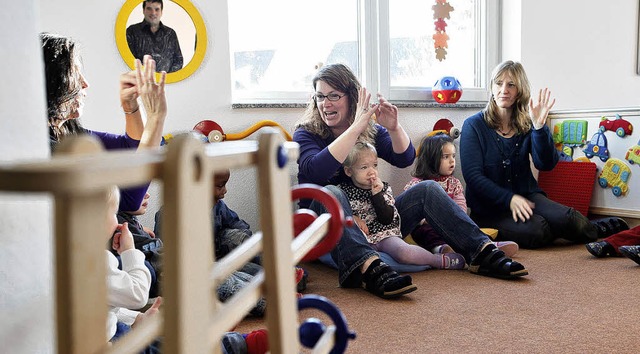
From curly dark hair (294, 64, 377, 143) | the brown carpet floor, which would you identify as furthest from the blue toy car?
curly dark hair (294, 64, 377, 143)

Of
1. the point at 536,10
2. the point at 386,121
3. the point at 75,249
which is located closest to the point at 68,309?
the point at 75,249

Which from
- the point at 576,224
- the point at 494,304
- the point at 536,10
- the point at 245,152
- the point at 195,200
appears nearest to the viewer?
the point at 195,200

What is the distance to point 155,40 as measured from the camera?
2123 mm

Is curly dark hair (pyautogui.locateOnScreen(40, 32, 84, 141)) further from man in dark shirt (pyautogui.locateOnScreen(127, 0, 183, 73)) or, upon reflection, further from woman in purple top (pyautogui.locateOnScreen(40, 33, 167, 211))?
man in dark shirt (pyautogui.locateOnScreen(127, 0, 183, 73))

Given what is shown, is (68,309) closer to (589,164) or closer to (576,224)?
(576,224)

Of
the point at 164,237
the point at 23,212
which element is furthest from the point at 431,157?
the point at 164,237

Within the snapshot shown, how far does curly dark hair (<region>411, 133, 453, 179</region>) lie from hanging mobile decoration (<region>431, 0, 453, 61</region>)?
617mm

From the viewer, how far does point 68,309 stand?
33cm

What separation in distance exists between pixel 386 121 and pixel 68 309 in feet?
6.08

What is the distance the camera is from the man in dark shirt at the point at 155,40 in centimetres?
208

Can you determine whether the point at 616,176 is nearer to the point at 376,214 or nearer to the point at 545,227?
the point at 545,227

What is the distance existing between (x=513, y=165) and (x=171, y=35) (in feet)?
5.05

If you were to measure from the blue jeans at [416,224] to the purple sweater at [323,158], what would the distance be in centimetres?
9

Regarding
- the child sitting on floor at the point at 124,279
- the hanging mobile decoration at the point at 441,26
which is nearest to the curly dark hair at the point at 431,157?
the hanging mobile decoration at the point at 441,26
